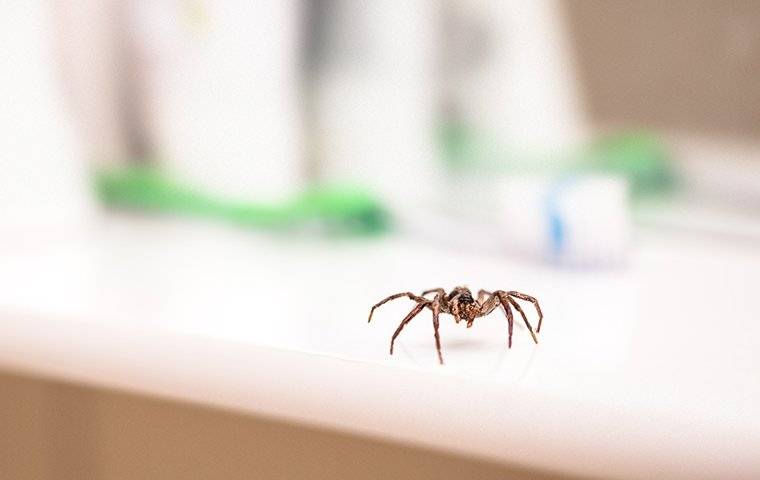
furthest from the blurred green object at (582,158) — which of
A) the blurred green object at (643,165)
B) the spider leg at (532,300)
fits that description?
the spider leg at (532,300)

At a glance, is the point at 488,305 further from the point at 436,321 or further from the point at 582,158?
the point at 582,158

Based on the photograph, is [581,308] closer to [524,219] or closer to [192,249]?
[524,219]

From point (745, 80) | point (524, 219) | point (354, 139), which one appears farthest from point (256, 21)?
point (745, 80)

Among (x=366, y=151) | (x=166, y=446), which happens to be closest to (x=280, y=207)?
(x=366, y=151)

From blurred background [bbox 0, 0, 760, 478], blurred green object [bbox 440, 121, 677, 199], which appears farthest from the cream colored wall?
blurred green object [bbox 440, 121, 677, 199]

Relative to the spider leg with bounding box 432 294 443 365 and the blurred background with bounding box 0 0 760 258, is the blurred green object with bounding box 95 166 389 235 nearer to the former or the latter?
the blurred background with bounding box 0 0 760 258

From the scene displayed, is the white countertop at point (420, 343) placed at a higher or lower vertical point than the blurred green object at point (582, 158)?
lower

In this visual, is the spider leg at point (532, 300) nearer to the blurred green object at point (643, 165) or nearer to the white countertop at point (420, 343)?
the white countertop at point (420, 343)

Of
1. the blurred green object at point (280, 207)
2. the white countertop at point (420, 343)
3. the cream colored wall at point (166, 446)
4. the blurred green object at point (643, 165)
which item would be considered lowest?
the cream colored wall at point (166, 446)
